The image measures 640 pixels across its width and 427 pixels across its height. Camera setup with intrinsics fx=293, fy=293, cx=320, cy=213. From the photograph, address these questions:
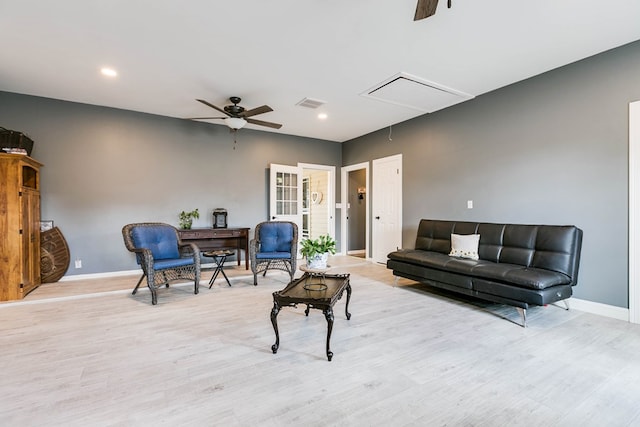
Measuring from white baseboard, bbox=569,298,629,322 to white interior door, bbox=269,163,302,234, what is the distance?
4.72 metres

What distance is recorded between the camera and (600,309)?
3133 mm

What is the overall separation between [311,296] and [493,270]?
208 cm

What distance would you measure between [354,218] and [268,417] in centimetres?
610

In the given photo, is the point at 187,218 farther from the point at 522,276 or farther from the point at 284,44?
the point at 522,276

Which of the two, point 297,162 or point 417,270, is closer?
point 417,270

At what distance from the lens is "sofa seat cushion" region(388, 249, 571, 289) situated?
9.22 ft

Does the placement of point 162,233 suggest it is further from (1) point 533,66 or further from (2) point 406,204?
(1) point 533,66

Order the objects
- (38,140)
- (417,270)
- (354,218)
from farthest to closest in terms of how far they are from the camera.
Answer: (354,218), (38,140), (417,270)

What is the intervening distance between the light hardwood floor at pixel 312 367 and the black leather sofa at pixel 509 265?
A: 0.29 metres

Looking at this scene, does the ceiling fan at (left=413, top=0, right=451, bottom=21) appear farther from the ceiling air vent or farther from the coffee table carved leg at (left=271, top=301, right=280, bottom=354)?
the ceiling air vent

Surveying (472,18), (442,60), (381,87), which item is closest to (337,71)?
(381,87)

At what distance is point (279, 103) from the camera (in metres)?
4.66

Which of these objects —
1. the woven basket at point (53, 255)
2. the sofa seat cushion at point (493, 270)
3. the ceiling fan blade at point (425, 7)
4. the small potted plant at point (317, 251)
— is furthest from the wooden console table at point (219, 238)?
the ceiling fan blade at point (425, 7)

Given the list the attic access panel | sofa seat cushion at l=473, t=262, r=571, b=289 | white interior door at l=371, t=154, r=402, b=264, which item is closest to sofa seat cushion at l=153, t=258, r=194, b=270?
the attic access panel
